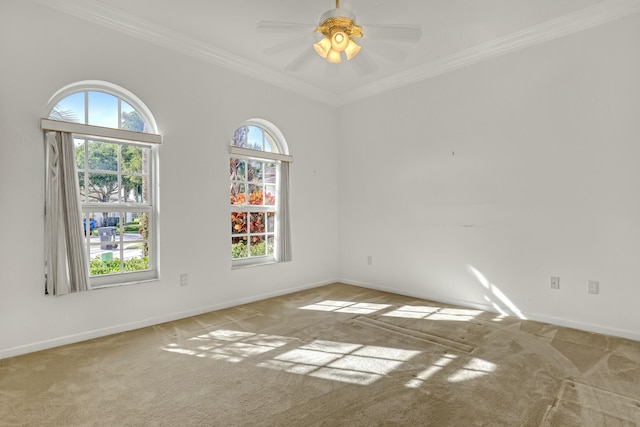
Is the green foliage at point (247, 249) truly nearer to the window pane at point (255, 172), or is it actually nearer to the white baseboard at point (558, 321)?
the window pane at point (255, 172)

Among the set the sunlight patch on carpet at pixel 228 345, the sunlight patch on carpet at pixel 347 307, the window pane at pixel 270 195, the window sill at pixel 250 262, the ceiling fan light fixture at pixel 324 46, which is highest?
the ceiling fan light fixture at pixel 324 46

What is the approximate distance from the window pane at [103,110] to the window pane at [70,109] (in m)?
0.08

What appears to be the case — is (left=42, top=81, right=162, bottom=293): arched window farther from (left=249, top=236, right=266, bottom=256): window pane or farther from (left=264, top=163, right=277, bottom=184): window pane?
(left=264, top=163, right=277, bottom=184): window pane

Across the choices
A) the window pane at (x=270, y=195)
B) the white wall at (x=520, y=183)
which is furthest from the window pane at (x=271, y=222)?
the white wall at (x=520, y=183)

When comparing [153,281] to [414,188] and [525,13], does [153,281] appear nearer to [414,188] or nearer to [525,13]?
[414,188]

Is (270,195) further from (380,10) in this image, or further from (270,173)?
(380,10)

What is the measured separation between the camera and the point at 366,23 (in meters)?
3.26

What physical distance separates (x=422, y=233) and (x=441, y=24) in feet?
7.92

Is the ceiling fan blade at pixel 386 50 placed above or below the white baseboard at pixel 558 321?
above

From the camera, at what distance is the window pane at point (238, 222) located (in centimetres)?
429

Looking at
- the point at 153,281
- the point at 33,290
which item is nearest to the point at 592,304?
the point at 153,281

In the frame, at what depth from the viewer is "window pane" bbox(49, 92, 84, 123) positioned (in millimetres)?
2996

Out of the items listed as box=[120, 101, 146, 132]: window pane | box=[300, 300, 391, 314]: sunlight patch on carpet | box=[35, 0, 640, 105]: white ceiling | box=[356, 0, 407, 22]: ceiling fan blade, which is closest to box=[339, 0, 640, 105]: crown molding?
box=[35, 0, 640, 105]: white ceiling

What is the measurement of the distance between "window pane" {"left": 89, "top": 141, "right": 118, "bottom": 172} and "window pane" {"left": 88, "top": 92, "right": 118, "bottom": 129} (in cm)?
19
